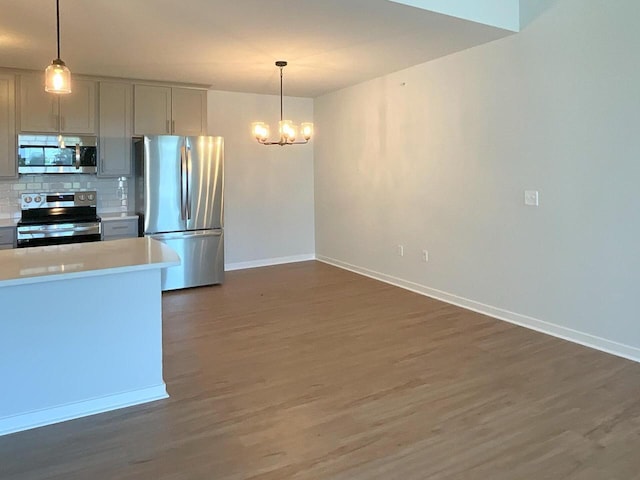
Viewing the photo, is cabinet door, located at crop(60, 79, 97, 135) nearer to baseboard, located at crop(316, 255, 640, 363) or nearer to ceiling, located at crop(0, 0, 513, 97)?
ceiling, located at crop(0, 0, 513, 97)

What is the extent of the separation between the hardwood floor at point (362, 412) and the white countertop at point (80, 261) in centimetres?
86

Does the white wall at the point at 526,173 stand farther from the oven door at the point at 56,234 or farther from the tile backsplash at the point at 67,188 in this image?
the oven door at the point at 56,234

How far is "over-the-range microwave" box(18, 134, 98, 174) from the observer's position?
209 inches

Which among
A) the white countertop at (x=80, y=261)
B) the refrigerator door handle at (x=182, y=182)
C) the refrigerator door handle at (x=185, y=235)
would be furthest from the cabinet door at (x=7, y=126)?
the white countertop at (x=80, y=261)

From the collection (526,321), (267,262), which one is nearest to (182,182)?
(267,262)

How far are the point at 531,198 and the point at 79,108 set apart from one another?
4.92 meters

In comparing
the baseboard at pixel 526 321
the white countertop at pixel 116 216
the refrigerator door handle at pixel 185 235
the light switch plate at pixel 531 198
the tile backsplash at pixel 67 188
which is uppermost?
the tile backsplash at pixel 67 188

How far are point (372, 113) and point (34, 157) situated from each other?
398cm

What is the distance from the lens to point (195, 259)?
5.94m

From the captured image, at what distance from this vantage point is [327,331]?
4289 millimetres

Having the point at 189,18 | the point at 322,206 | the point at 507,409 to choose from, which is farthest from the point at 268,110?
the point at 507,409

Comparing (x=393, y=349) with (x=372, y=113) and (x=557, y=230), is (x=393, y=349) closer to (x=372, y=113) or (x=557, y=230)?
(x=557, y=230)

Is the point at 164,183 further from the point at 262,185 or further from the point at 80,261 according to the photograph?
the point at 80,261

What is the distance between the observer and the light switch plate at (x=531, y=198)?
4.20 m
